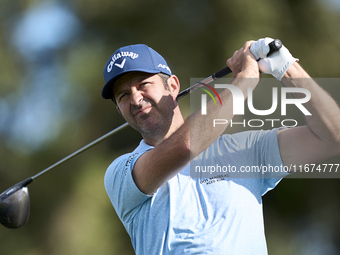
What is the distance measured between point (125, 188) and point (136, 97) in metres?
0.32

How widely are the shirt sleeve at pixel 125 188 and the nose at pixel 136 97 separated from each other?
0.18 metres

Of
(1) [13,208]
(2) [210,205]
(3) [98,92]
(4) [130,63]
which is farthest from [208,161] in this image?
(3) [98,92]

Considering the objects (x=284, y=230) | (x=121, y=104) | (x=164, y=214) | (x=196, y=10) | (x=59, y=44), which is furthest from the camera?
(x=59, y=44)

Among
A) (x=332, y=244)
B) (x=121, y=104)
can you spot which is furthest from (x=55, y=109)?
(x=121, y=104)

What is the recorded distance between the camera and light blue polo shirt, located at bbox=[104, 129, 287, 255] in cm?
159

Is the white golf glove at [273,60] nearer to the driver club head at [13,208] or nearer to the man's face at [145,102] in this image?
the man's face at [145,102]

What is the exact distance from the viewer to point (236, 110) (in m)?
1.59

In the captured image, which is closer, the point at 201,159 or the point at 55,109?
the point at 201,159

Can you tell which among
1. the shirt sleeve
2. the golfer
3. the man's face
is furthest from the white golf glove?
the shirt sleeve

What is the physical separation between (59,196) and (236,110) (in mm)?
5085

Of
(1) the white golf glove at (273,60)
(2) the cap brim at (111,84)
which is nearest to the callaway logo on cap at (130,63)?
(2) the cap brim at (111,84)

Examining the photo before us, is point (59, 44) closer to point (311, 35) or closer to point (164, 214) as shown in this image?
point (311, 35)

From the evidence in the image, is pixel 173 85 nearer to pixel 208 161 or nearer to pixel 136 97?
pixel 136 97

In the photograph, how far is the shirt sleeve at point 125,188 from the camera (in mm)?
1757
